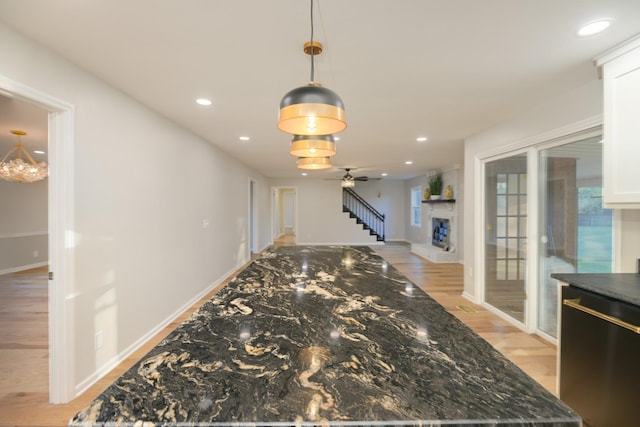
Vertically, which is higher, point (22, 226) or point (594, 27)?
point (594, 27)

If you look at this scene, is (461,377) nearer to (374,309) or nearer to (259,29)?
(374,309)

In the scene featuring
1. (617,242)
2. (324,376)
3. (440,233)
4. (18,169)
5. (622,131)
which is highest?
(18,169)

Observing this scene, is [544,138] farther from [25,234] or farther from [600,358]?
[25,234]

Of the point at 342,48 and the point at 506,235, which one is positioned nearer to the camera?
the point at 342,48

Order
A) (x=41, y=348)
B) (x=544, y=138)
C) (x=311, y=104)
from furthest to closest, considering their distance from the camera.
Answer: (x=544, y=138), (x=41, y=348), (x=311, y=104)

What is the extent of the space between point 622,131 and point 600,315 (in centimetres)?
119

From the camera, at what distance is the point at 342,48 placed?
195 cm

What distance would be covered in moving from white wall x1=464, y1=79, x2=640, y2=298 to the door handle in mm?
757

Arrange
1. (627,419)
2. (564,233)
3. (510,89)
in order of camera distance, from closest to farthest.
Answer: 1. (627,419)
2. (510,89)
3. (564,233)

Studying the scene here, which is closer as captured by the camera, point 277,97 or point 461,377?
point 461,377

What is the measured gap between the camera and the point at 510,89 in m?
2.67

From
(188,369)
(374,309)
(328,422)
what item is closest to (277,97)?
(374,309)

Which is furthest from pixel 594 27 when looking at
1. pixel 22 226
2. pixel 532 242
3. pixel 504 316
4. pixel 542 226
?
pixel 22 226

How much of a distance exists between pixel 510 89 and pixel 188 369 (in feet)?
10.3
